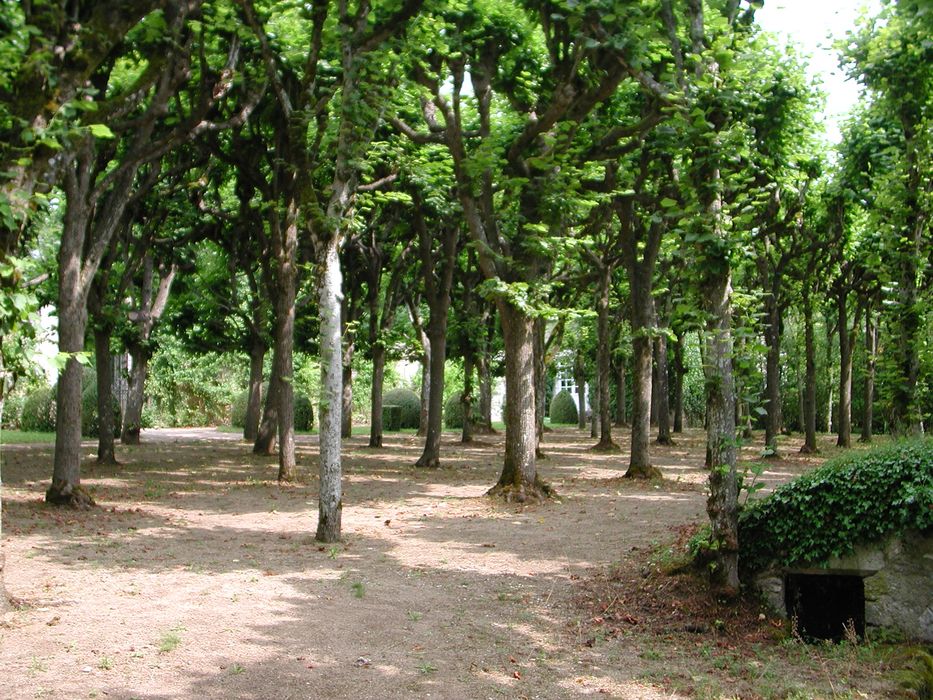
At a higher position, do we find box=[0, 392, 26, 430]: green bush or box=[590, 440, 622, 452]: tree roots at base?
box=[0, 392, 26, 430]: green bush

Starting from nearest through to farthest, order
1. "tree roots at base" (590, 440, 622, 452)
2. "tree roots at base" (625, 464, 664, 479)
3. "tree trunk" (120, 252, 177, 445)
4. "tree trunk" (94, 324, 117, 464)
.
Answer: "tree roots at base" (625, 464, 664, 479), "tree trunk" (94, 324, 117, 464), "tree trunk" (120, 252, 177, 445), "tree roots at base" (590, 440, 622, 452)

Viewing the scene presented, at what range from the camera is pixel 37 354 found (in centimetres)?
583

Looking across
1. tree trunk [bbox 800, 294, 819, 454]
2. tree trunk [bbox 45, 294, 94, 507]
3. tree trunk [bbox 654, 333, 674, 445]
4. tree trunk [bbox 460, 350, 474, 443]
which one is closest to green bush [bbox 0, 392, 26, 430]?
tree trunk [bbox 460, 350, 474, 443]

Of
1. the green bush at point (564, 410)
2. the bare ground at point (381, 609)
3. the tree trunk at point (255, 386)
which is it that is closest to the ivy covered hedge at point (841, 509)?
the bare ground at point (381, 609)

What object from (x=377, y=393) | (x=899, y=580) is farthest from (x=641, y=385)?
(x=899, y=580)

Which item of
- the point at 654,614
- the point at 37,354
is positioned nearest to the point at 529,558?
the point at 654,614

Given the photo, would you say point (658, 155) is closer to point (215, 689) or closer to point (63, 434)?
point (63, 434)

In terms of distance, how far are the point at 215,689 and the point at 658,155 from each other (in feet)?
39.5

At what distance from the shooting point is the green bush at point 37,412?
31906 millimetres

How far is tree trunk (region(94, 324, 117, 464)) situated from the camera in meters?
17.1

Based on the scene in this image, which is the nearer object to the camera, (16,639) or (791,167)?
(16,639)

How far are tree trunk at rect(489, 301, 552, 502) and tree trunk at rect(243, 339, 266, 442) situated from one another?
11.7 metres

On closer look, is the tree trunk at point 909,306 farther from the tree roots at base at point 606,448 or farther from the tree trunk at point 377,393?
the tree trunk at point 377,393

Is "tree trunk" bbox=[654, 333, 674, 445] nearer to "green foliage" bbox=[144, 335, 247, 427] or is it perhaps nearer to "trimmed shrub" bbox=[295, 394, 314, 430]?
"trimmed shrub" bbox=[295, 394, 314, 430]
